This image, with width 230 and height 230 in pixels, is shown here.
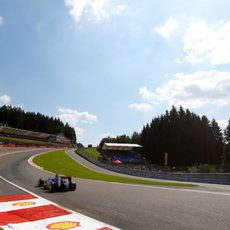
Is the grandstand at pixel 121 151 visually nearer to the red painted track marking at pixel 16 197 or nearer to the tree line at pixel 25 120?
the red painted track marking at pixel 16 197

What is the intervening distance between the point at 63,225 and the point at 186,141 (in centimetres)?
8516

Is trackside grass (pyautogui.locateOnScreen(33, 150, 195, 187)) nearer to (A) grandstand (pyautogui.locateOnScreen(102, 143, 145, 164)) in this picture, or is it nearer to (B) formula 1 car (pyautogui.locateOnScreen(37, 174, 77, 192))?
(B) formula 1 car (pyautogui.locateOnScreen(37, 174, 77, 192))

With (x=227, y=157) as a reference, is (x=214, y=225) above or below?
below

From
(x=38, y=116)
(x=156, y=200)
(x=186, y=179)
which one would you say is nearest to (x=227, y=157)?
(x=186, y=179)

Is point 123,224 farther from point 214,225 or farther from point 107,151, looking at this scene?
point 107,151

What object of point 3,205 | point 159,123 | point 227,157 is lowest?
point 3,205

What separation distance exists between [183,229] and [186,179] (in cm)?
2707

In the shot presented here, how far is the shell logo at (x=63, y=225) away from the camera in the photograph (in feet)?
24.1

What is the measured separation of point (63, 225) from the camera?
7.60 metres

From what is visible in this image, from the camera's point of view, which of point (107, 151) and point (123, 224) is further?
point (107, 151)

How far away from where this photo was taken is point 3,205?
418 inches

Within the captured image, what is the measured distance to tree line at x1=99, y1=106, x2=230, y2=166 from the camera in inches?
3492

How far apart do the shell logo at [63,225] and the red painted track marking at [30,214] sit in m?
0.83

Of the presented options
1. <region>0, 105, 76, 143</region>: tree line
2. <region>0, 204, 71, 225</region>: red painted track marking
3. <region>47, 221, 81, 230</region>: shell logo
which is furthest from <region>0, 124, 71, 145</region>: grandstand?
<region>47, 221, 81, 230</region>: shell logo
